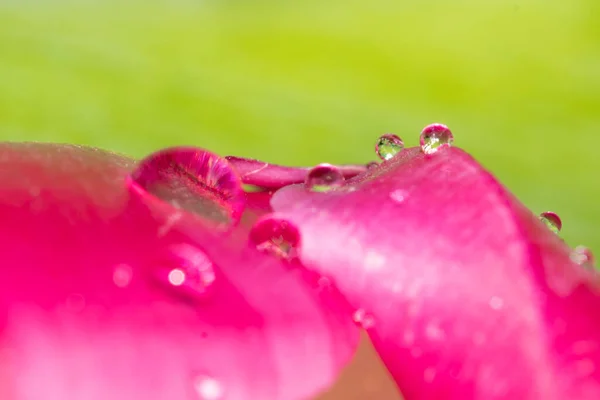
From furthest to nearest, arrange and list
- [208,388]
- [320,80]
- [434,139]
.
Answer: [320,80] → [434,139] → [208,388]

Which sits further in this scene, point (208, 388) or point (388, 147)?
point (388, 147)

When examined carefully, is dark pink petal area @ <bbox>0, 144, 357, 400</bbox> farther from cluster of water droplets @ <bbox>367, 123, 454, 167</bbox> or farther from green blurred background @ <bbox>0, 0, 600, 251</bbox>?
green blurred background @ <bbox>0, 0, 600, 251</bbox>

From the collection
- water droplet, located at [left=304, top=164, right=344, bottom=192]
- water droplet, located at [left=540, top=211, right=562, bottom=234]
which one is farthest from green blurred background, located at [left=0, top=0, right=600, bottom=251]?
water droplet, located at [left=304, top=164, right=344, bottom=192]

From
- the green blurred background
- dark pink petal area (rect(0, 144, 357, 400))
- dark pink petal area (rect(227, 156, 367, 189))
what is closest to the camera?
dark pink petal area (rect(0, 144, 357, 400))

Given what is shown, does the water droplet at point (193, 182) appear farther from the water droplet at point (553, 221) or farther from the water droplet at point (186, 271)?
the water droplet at point (553, 221)

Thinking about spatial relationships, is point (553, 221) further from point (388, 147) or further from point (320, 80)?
point (320, 80)

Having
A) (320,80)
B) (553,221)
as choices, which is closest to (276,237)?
(553,221)
